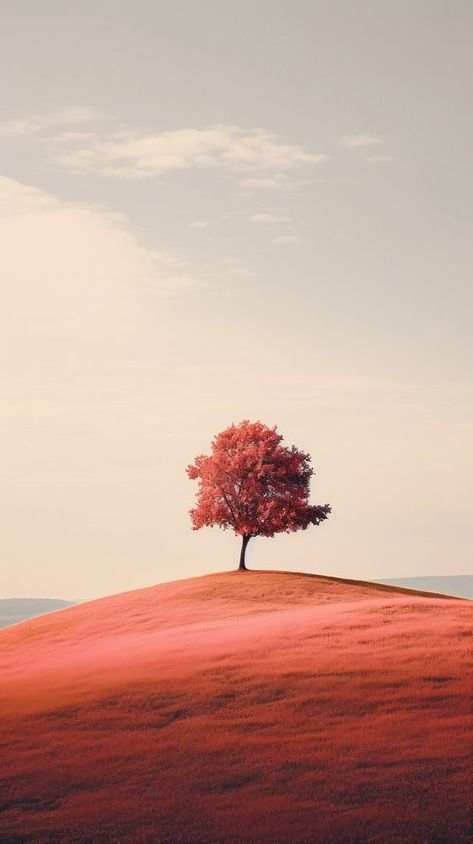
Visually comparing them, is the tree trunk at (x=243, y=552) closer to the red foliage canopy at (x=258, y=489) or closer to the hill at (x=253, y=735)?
the red foliage canopy at (x=258, y=489)

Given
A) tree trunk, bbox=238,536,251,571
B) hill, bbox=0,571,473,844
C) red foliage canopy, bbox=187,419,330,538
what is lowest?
hill, bbox=0,571,473,844

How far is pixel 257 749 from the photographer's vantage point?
73.6 ft

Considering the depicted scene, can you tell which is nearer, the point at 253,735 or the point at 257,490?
the point at 253,735

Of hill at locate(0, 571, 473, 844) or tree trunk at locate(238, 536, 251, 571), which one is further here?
tree trunk at locate(238, 536, 251, 571)

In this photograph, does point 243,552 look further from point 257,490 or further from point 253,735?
Result: point 253,735

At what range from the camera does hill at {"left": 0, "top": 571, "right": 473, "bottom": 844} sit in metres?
18.5

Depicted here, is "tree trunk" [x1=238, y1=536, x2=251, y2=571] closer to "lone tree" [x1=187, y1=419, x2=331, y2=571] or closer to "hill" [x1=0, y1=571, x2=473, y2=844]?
"lone tree" [x1=187, y1=419, x2=331, y2=571]

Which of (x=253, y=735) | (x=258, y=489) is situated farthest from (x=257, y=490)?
(x=253, y=735)

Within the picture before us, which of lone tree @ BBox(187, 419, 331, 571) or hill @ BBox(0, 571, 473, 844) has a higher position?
lone tree @ BBox(187, 419, 331, 571)

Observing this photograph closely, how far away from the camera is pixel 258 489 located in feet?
224

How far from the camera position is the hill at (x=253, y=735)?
1850cm

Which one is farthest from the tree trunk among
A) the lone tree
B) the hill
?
the hill

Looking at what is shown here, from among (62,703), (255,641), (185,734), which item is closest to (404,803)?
(185,734)

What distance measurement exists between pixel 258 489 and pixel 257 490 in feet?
0.35
